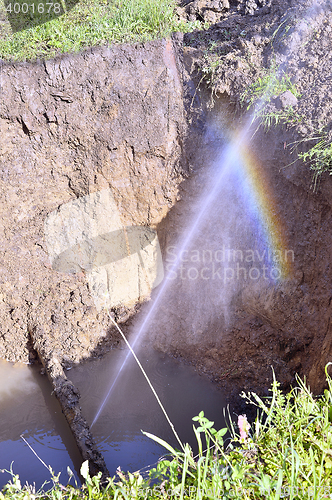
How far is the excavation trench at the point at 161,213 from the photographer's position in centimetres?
353

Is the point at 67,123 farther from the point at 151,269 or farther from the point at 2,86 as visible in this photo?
the point at 151,269

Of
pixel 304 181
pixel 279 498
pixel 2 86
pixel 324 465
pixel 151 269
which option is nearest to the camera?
pixel 279 498

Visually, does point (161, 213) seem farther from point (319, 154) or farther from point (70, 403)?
point (70, 403)

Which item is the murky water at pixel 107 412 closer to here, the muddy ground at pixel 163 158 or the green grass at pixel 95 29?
the muddy ground at pixel 163 158

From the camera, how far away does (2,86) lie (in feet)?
12.7

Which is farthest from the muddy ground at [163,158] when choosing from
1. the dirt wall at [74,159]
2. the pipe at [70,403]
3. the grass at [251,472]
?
the grass at [251,472]

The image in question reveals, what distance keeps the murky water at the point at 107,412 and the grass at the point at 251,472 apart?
1.91 metres

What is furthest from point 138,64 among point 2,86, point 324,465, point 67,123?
point 324,465

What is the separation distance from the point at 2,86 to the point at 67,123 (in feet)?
2.62

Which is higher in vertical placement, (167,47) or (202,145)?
(167,47)

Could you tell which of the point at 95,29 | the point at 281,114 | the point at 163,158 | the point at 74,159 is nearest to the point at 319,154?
the point at 281,114

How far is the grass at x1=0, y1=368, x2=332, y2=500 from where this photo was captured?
60.4 inches

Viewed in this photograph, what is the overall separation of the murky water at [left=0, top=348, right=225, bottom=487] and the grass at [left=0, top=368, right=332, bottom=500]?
1914 millimetres

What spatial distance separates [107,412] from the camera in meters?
3.92
